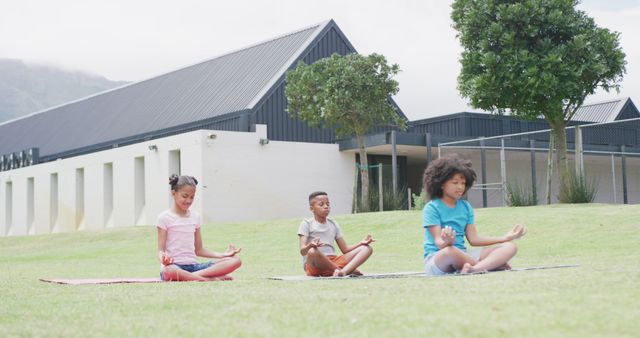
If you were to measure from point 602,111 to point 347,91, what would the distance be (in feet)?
79.8

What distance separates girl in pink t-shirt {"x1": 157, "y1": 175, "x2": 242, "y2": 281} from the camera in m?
8.27

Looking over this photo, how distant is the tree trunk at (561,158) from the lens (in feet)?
68.5

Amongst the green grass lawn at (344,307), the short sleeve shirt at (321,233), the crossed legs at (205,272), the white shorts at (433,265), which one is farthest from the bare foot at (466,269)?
the crossed legs at (205,272)

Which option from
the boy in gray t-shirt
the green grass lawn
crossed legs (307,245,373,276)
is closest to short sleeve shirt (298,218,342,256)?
the boy in gray t-shirt

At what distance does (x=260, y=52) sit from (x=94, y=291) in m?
29.4

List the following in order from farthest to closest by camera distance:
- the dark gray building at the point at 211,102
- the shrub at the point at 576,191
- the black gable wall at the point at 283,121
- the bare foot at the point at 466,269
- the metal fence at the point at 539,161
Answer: the dark gray building at the point at 211,102
the black gable wall at the point at 283,121
the metal fence at the point at 539,161
the shrub at the point at 576,191
the bare foot at the point at 466,269

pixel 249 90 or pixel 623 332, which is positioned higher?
pixel 249 90

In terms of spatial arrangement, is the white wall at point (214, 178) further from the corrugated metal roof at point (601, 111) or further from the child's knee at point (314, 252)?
the child's knee at point (314, 252)

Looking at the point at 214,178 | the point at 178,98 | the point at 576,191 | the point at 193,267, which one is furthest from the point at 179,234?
the point at 178,98

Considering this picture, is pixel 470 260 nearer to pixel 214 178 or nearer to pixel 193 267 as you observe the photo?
pixel 193 267

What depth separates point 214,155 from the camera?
29.2m

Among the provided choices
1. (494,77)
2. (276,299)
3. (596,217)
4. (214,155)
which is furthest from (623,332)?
(214,155)

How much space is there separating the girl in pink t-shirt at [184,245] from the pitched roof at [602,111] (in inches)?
1511

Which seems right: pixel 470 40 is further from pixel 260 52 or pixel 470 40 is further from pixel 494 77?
pixel 260 52
